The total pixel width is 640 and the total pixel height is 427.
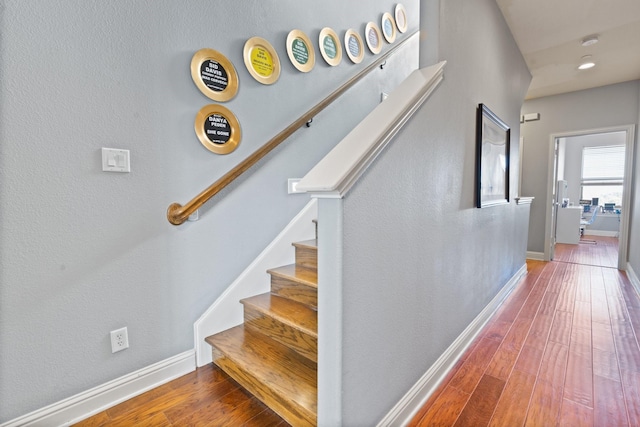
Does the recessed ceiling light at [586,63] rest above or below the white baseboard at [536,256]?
above

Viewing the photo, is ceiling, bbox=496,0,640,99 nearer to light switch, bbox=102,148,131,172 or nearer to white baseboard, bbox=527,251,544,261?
white baseboard, bbox=527,251,544,261

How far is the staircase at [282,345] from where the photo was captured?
1.27 m

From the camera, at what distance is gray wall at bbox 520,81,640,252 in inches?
153

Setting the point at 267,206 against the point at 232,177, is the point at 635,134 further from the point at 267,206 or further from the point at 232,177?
the point at 232,177

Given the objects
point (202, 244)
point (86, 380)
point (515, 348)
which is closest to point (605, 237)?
point (515, 348)

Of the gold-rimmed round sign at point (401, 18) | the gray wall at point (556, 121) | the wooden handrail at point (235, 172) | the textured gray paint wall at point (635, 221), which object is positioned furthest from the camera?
the gray wall at point (556, 121)

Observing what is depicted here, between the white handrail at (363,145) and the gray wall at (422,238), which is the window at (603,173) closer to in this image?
the gray wall at (422,238)

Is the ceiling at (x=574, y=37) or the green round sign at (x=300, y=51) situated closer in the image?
the green round sign at (x=300, y=51)

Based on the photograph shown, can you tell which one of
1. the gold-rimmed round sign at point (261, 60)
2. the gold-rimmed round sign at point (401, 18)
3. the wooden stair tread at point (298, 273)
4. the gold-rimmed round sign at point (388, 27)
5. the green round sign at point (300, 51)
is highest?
the gold-rimmed round sign at point (401, 18)

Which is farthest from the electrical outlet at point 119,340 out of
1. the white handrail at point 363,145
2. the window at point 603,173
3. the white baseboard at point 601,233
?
the window at point 603,173

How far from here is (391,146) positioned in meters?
1.14

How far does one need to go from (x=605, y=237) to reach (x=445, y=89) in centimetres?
844

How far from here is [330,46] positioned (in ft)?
7.95

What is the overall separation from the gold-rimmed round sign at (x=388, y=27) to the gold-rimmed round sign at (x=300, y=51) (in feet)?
Answer: 3.85
